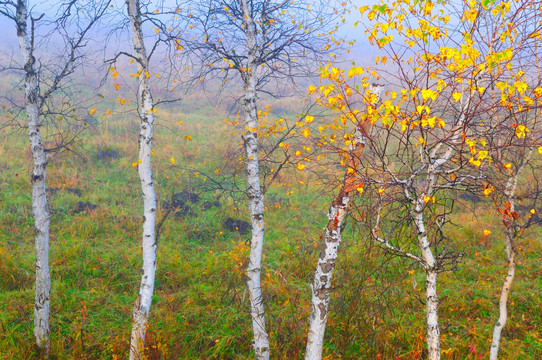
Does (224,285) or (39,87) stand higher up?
(39,87)

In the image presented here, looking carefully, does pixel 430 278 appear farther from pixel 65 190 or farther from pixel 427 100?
pixel 65 190

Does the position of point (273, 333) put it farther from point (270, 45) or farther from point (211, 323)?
point (270, 45)

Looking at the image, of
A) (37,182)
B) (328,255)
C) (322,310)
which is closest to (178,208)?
(37,182)

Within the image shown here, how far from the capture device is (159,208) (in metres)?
10.7

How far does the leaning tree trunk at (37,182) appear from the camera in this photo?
194 inches

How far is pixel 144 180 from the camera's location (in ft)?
16.3

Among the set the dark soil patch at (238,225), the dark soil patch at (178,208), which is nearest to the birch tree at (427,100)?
the dark soil patch at (238,225)

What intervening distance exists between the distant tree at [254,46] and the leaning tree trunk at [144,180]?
0.45 m

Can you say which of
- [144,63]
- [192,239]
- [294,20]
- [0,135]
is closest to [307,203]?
[192,239]

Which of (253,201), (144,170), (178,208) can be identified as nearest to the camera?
(144,170)

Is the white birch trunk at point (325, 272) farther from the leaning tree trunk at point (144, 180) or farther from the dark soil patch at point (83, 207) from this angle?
the dark soil patch at point (83, 207)

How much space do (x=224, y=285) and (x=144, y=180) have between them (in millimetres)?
3270

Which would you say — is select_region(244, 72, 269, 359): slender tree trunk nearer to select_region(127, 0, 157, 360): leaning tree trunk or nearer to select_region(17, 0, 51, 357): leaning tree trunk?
select_region(127, 0, 157, 360): leaning tree trunk

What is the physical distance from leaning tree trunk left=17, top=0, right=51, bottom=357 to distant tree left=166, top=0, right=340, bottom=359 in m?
1.87
